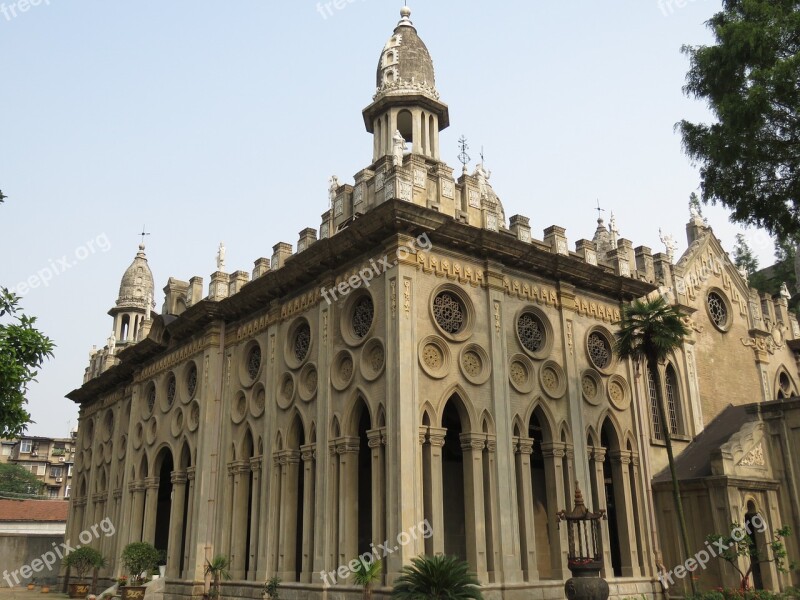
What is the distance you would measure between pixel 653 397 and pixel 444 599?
15488mm

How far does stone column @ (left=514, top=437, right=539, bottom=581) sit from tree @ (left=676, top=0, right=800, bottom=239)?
983cm

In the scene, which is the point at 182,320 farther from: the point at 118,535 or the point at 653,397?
the point at 653,397

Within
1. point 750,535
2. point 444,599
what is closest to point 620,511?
point 750,535

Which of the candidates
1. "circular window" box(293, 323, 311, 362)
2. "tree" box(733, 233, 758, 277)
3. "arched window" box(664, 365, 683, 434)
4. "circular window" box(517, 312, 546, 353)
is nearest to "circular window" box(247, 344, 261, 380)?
"circular window" box(293, 323, 311, 362)

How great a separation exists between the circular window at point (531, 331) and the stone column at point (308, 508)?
27.0 feet

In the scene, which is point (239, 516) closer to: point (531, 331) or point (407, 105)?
point (531, 331)

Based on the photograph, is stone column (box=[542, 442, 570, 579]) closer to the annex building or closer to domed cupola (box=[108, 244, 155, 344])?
the annex building

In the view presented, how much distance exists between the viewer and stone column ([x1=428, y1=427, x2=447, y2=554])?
70.6 ft

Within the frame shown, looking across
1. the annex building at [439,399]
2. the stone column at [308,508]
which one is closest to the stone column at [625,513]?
the annex building at [439,399]

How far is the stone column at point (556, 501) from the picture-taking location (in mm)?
24438

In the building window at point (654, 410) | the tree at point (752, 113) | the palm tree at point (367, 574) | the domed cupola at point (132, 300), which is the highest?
the domed cupola at point (132, 300)

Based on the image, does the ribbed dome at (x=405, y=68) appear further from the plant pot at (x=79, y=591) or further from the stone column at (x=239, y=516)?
the plant pot at (x=79, y=591)

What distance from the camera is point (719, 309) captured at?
115ft

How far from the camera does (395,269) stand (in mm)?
23391
